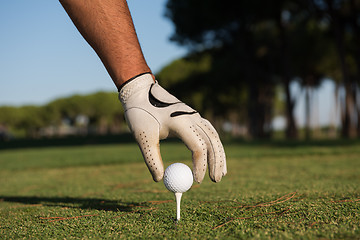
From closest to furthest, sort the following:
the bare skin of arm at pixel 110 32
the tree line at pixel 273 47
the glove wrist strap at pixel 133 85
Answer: the bare skin of arm at pixel 110 32 < the glove wrist strap at pixel 133 85 < the tree line at pixel 273 47

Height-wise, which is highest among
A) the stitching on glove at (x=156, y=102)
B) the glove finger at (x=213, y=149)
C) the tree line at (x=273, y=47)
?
the tree line at (x=273, y=47)

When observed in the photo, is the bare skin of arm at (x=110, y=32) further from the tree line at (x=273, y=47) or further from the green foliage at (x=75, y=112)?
the green foliage at (x=75, y=112)

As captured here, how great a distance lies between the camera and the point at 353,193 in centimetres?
311

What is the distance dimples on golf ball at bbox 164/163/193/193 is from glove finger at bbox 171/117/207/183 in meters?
0.10

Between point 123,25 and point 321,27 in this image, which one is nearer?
point 123,25

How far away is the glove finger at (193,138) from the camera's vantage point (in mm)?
2307

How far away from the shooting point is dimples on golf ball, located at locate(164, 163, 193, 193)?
2.32 m

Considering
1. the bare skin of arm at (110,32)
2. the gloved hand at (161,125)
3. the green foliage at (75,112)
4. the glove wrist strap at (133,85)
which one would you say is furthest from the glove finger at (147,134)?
the green foliage at (75,112)

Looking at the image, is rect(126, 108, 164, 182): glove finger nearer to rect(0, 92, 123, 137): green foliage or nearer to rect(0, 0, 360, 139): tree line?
rect(0, 0, 360, 139): tree line

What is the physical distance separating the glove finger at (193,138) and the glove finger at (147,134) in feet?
0.47

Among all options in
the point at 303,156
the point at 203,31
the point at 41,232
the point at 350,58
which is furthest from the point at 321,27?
the point at 41,232

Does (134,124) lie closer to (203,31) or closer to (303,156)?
(303,156)

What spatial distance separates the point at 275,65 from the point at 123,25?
27536mm

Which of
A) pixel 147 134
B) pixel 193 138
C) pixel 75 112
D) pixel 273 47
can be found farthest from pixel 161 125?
pixel 75 112
